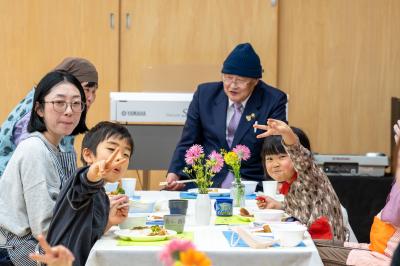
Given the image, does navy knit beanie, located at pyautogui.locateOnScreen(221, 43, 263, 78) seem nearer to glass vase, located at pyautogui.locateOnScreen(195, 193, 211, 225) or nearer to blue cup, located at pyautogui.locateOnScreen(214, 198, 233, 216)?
blue cup, located at pyautogui.locateOnScreen(214, 198, 233, 216)

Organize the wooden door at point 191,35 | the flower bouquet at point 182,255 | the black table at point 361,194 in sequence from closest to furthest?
the flower bouquet at point 182,255 → the black table at point 361,194 → the wooden door at point 191,35

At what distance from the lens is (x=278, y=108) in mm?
4184

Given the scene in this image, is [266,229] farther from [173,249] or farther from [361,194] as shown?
[361,194]

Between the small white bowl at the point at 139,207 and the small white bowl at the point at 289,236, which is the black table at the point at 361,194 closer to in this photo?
the small white bowl at the point at 139,207

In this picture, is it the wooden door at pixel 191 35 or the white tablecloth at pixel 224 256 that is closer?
the white tablecloth at pixel 224 256

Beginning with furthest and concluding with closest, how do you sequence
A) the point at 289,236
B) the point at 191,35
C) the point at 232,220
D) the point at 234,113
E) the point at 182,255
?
the point at 191,35 → the point at 234,113 → the point at 232,220 → the point at 289,236 → the point at 182,255

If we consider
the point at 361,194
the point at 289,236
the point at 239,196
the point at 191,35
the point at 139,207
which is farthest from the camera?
the point at 191,35

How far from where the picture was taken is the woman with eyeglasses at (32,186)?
234 centimetres

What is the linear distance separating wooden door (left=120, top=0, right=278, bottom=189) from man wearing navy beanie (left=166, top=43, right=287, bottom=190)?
1.28m

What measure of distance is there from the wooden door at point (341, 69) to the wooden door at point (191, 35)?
159 millimetres

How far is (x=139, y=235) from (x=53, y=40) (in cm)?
376

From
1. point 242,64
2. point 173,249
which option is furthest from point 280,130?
point 173,249

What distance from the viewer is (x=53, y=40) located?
565 cm

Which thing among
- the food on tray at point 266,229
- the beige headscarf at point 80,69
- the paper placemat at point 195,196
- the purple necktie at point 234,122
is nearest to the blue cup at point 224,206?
the food on tray at point 266,229
